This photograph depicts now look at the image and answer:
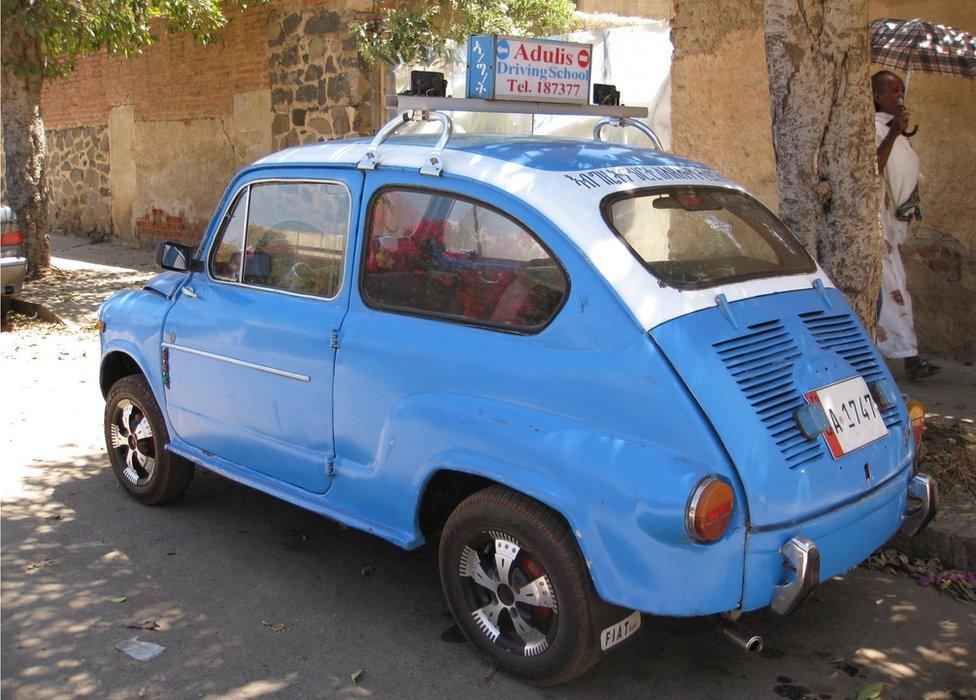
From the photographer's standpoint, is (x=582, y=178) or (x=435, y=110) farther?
(x=435, y=110)

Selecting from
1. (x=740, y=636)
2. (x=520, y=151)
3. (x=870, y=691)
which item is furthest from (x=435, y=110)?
(x=870, y=691)

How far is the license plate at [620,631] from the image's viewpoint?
333cm

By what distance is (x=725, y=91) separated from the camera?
7957 mm

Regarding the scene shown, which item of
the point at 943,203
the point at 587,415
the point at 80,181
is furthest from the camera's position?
the point at 80,181

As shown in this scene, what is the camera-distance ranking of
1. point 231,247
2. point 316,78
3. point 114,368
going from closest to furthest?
point 231,247
point 114,368
point 316,78

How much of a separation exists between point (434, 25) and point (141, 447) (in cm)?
669

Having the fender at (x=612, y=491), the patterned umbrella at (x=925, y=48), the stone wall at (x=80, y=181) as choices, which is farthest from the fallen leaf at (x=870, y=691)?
the stone wall at (x=80, y=181)

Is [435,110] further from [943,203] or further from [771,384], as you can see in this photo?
[943,203]

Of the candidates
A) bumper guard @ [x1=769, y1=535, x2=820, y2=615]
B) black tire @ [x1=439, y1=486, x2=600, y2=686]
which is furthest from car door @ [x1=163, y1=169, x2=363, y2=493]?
bumper guard @ [x1=769, y1=535, x2=820, y2=615]

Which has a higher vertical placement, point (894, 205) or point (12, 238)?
point (894, 205)

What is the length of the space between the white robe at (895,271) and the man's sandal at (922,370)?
18 cm

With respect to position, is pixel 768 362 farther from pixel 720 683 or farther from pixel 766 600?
pixel 720 683

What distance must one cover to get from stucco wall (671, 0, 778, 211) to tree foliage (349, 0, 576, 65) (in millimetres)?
2412

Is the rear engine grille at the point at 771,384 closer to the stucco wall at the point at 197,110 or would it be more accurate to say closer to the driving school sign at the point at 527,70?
the driving school sign at the point at 527,70
